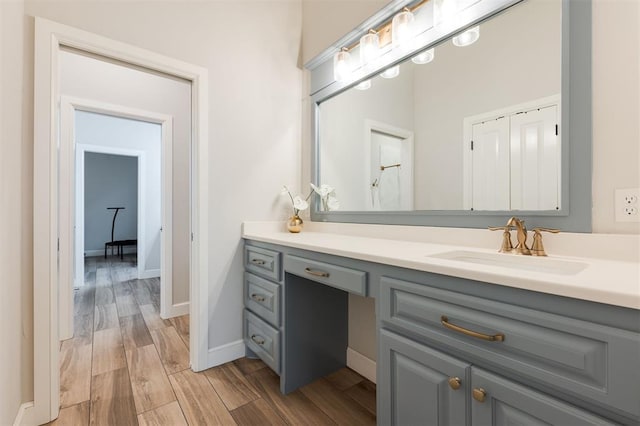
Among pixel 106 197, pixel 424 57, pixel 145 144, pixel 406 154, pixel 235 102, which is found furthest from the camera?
pixel 106 197

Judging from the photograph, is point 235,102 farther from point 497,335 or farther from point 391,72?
point 497,335

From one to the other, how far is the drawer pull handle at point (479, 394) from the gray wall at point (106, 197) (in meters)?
8.00

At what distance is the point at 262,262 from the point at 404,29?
1500mm

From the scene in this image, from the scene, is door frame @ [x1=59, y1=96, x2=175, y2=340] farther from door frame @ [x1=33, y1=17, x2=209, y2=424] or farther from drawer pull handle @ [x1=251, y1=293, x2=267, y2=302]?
drawer pull handle @ [x1=251, y1=293, x2=267, y2=302]

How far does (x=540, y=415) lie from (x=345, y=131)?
172cm

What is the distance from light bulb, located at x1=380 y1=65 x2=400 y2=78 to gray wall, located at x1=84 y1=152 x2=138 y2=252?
23.9ft

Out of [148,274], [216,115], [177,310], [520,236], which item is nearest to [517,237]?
[520,236]

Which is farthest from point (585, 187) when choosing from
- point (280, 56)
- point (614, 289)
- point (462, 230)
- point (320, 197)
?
point (280, 56)

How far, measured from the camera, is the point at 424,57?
5.00ft

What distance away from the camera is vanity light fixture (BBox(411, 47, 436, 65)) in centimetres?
149

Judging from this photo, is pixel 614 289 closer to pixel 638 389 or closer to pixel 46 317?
pixel 638 389

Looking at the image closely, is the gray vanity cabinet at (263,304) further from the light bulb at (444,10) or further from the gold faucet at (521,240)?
the light bulb at (444,10)

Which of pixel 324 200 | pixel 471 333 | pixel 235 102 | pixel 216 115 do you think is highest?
pixel 235 102

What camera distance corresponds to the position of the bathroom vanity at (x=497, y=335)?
599 millimetres
